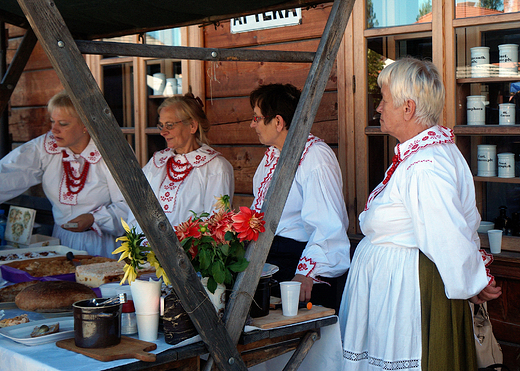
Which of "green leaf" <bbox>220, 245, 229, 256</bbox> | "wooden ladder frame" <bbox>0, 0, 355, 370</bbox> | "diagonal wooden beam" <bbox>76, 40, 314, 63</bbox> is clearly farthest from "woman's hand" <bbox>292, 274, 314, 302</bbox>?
"diagonal wooden beam" <bbox>76, 40, 314, 63</bbox>

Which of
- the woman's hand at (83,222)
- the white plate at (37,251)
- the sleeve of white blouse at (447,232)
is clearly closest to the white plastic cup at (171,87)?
the woman's hand at (83,222)

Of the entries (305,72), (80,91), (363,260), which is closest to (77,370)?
(80,91)

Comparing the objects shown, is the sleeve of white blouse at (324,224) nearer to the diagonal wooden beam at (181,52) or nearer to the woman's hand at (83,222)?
the diagonal wooden beam at (181,52)

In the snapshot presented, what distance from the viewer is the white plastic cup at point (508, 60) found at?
2836 millimetres

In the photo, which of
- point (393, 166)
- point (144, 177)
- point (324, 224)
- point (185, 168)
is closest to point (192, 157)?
point (185, 168)

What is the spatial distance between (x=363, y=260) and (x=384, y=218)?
0.22 metres

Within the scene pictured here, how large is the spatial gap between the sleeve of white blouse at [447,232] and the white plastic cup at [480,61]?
1.09 metres

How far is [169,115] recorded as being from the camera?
3582 mm

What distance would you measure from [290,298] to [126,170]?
2.54 feet

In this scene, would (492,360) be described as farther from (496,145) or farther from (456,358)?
(496,145)

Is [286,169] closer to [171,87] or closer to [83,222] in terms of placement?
[83,222]

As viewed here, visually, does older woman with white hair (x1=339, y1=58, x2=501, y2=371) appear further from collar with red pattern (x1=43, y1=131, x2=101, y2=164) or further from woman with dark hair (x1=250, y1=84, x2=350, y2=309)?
collar with red pattern (x1=43, y1=131, x2=101, y2=164)

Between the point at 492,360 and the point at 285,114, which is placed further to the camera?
the point at 285,114

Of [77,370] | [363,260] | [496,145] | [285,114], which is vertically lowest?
[77,370]
